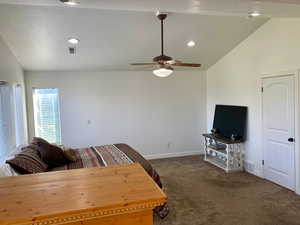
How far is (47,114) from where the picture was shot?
589 centimetres

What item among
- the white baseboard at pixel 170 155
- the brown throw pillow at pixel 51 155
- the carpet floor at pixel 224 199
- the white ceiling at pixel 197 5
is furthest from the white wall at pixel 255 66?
the brown throw pillow at pixel 51 155

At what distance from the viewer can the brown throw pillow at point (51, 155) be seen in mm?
3408

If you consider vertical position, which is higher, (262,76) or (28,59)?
(28,59)

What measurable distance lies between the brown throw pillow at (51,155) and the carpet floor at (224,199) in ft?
5.18

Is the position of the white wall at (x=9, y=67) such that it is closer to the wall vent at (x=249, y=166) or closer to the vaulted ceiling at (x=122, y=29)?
the vaulted ceiling at (x=122, y=29)

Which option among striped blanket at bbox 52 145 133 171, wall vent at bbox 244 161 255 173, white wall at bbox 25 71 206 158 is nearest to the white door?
wall vent at bbox 244 161 255 173

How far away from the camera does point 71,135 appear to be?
5988mm

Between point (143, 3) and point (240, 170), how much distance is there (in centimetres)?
433

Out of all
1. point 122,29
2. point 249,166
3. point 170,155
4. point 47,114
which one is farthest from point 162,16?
point 170,155

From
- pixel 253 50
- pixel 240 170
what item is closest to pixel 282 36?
pixel 253 50

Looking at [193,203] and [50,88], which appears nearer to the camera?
[193,203]

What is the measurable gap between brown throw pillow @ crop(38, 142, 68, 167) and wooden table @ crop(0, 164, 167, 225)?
180cm

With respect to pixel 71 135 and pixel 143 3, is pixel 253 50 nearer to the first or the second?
pixel 143 3

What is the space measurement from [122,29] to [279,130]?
335 cm
